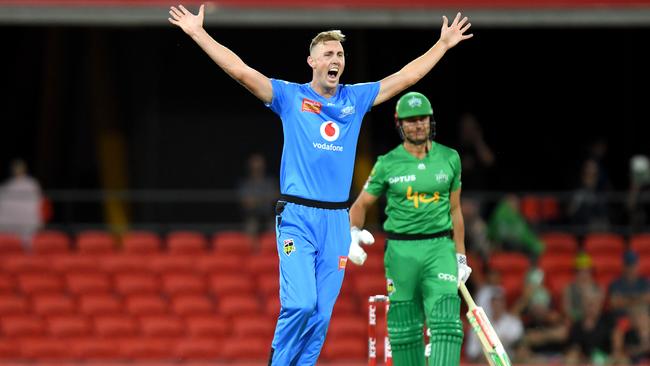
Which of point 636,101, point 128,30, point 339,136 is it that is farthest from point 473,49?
point 339,136

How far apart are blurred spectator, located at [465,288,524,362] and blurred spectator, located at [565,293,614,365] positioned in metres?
0.59

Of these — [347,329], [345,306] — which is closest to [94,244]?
[345,306]

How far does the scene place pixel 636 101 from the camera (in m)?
20.3

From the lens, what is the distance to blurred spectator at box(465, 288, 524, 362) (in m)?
15.0

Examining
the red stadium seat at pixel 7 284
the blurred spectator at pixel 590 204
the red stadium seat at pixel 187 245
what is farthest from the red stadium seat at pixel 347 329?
the red stadium seat at pixel 7 284

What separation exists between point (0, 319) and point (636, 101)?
9.63 meters

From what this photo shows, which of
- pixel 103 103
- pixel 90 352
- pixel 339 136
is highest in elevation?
pixel 103 103

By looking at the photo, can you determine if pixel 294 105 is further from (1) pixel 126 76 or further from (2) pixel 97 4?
(1) pixel 126 76

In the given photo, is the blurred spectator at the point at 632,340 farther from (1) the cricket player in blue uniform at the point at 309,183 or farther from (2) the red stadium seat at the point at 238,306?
(1) the cricket player in blue uniform at the point at 309,183

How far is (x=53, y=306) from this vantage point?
53.4ft

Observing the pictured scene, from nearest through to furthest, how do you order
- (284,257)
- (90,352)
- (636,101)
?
1. (284,257)
2. (90,352)
3. (636,101)

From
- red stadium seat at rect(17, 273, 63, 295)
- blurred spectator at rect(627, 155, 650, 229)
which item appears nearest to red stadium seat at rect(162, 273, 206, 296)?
red stadium seat at rect(17, 273, 63, 295)

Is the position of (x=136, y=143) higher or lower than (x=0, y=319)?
higher

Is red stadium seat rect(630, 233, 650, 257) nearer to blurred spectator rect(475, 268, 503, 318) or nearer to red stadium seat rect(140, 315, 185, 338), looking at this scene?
blurred spectator rect(475, 268, 503, 318)
